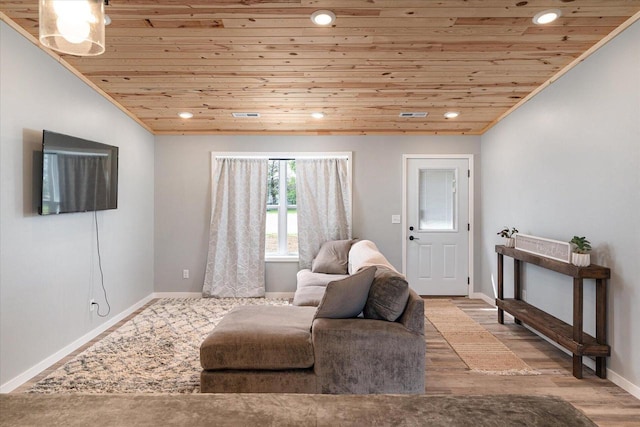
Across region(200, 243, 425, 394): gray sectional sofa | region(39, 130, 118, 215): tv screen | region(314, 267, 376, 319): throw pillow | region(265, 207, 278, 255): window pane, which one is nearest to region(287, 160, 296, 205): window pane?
region(265, 207, 278, 255): window pane

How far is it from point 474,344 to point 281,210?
119 inches

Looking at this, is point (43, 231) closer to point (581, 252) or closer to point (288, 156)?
point (288, 156)

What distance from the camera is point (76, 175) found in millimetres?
3383

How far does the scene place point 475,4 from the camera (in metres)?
2.65

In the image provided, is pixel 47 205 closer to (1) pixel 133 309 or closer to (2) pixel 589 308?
(1) pixel 133 309

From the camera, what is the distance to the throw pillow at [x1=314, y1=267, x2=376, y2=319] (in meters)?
2.43

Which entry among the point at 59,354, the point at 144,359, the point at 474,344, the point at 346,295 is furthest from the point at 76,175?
the point at 474,344

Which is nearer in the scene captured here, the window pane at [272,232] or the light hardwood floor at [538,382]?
the light hardwood floor at [538,382]

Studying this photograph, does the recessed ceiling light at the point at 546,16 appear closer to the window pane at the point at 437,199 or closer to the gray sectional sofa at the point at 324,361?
the gray sectional sofa at the point at 324,361

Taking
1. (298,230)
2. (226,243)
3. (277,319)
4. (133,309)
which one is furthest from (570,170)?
(133,309)

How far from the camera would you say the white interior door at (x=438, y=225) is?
5312 mm

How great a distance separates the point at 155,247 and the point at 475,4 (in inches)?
186

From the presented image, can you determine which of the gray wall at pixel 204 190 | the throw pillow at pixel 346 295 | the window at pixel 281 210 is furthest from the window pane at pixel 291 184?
the throw pillow at pixel 346 295

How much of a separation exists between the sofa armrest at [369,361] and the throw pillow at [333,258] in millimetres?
2347
